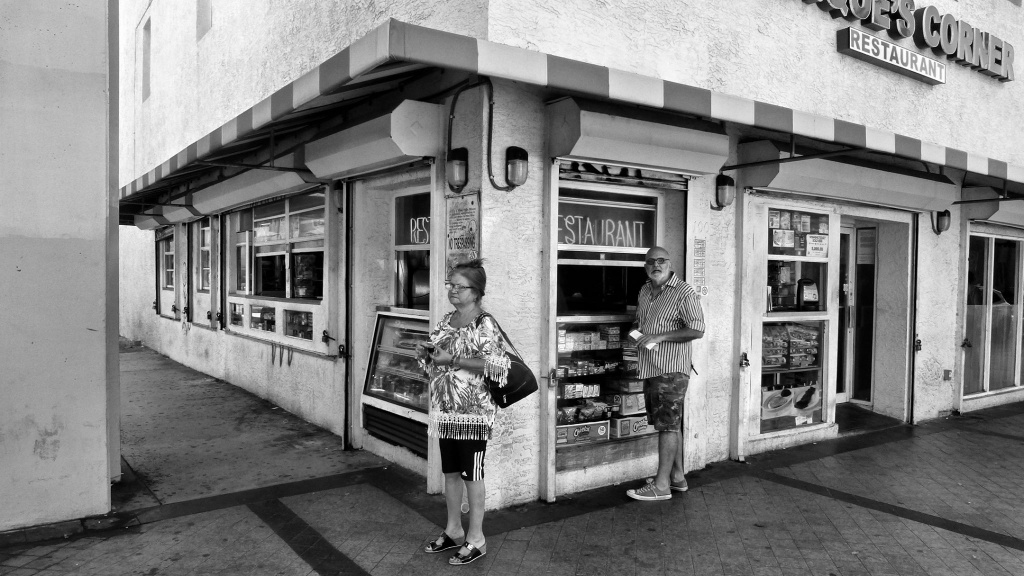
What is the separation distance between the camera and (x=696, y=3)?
222 inches

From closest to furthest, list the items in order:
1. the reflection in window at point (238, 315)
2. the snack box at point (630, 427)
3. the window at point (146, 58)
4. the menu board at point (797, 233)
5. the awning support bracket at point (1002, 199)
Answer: the snack box at point (630, 427), the menu board at point (797, 233), the awning support bracket at point (1002, 199), the reflection in window at point (238, 315), the window at point (146, 58)

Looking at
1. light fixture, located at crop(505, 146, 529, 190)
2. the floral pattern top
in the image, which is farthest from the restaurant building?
the floral pattern top

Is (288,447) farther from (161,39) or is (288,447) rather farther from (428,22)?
(161,39)

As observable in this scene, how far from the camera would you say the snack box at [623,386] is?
5656 mm

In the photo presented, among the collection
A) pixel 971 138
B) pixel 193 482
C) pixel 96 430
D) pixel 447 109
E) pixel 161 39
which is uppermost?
pixel 161 39

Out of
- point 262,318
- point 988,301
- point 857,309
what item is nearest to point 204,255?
point 262,318

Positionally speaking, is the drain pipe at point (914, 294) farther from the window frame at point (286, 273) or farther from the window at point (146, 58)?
the window at point (146, 58)

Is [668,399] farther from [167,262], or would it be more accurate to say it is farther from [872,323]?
[167,262]

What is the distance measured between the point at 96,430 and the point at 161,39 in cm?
1033

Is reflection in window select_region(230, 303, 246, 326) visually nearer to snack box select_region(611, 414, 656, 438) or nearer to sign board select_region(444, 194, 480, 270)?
sign board select_region(444, 194, 480, 270)

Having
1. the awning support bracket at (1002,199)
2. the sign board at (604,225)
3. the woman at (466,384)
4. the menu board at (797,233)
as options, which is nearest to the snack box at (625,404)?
the sign board at (604,225)

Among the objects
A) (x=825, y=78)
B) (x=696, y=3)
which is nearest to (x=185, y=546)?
(x=696, y=3)

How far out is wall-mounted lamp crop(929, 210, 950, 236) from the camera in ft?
26.1

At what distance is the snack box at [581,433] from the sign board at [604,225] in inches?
54.2
